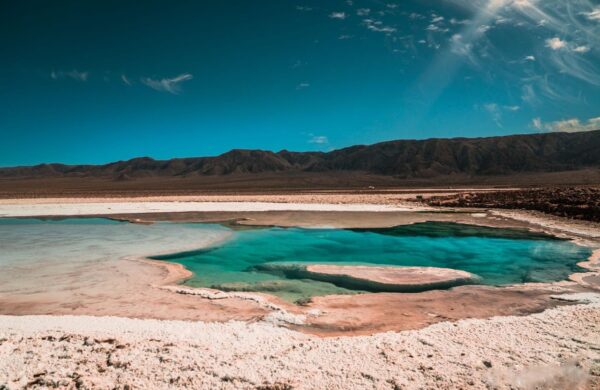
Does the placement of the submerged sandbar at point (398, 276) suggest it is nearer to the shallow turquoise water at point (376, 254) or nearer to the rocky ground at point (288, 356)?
the shallow turquoise water at point (376, 254)

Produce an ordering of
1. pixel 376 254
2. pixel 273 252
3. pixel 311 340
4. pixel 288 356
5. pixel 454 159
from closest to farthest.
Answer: pixel 288 356 < pixel 311 340 < pixel 376 254 < pixel 273 252 < pixel 454 159

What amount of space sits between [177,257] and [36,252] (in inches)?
141

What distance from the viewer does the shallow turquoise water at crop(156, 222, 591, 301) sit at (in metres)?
7.56

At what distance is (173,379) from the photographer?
350 centimetres

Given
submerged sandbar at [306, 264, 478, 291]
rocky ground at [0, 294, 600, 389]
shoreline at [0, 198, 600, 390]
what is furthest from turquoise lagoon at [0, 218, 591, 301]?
rocky ground at [0, 294, 600, 389]

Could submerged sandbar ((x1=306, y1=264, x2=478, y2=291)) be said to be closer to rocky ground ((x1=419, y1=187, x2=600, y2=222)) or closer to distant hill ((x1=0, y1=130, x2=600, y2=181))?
rocky ground ((x1=419, y1=187, x2=600, y2=222))

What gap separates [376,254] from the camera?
35.3 ft

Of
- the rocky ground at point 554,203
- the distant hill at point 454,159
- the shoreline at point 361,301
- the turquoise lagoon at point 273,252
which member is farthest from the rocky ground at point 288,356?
the distant hill at point 454,159

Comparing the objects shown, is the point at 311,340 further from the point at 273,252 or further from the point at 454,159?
the point at 454,159

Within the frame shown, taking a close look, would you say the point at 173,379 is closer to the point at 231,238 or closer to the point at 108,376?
the point at 108,376

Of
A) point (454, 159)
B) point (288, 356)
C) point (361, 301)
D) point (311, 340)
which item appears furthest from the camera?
point (454, 159)

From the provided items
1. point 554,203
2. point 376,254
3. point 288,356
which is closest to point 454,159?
point 554,203

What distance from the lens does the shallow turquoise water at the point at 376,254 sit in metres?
7.56

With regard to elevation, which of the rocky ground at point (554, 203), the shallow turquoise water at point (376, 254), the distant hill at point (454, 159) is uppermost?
the distant hill at point (454, 159)
